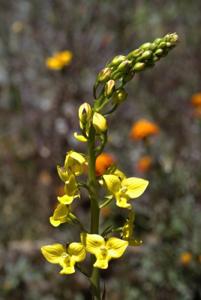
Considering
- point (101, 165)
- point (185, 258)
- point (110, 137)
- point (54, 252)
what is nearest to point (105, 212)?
point (185, 258)

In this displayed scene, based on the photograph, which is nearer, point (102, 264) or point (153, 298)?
point (102, 264)

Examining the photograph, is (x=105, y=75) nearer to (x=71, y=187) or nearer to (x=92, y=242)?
(x=71, y=187)

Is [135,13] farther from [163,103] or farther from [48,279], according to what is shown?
[48,279]

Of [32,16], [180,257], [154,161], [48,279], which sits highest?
[32,16]

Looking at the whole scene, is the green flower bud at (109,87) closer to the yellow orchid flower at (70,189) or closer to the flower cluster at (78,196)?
the flower cluster at (78,196)

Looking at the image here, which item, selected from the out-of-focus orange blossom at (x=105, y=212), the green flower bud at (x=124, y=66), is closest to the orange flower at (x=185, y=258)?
the out-of-focus orange blossom at (x=105, y=212)

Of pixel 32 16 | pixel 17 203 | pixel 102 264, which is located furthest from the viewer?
pixel 32 16

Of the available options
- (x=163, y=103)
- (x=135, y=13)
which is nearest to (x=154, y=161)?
(x=163, y=103)

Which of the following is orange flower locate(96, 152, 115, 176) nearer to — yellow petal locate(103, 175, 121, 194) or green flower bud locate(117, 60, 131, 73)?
yellow petal locate(103, 175, 121, 194)

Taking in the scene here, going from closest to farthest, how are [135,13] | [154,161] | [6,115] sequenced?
1. [154,161]
2. [6,115]
3. [135,13]
